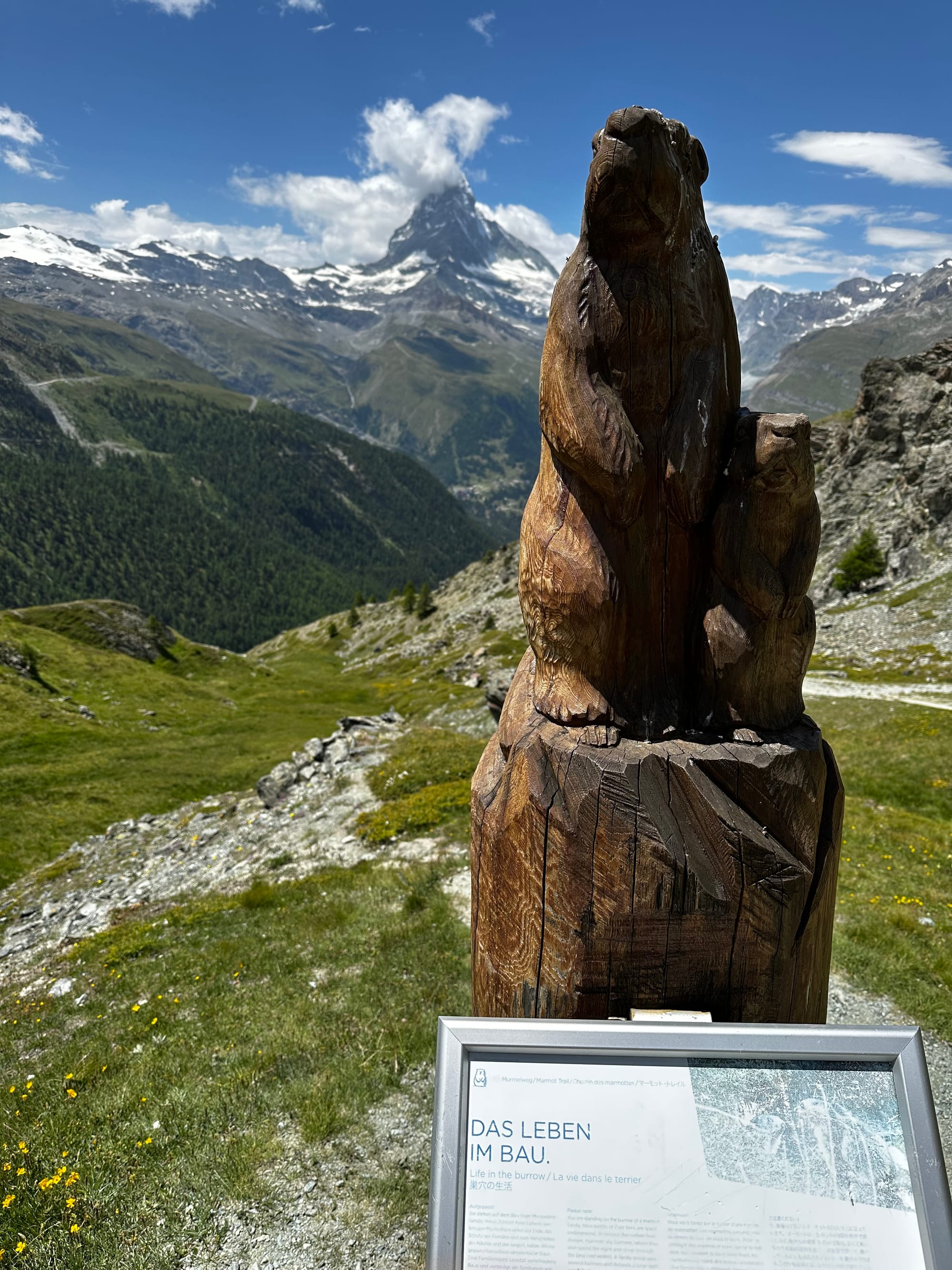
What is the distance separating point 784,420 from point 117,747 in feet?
140

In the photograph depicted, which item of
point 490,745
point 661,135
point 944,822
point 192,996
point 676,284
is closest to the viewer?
point 661,135

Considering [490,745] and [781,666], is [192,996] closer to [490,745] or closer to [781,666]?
[490,745]

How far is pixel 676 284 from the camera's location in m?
4.52

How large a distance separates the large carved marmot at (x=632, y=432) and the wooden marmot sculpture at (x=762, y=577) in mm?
200

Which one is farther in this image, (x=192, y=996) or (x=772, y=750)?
(x=192, y=996)

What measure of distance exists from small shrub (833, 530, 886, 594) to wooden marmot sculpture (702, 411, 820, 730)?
6246 cm

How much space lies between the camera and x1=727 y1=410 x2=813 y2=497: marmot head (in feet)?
14.7

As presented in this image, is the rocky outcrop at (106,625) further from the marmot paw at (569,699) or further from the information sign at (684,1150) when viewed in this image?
the information sign at (684,1150)

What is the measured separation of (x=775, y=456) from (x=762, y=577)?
2.57ft

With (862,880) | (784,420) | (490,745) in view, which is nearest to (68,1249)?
(490,745)

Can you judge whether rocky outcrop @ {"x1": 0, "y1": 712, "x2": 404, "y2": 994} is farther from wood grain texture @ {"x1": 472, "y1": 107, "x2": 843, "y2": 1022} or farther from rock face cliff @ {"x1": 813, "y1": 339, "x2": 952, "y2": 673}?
rock face cliff @ {"x1": 813, "y1": 339, "x2": 952, "y2": 673}

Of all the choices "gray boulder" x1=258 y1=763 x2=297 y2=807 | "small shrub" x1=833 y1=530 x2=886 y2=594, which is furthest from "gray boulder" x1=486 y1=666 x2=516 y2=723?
"small shrub" x1=833 y1=530 x2=886 y2=594

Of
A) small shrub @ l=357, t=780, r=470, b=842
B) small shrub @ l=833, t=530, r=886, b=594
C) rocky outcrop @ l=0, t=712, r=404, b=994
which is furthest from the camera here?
small shrub @ l=833, t=530, r=886, b=594

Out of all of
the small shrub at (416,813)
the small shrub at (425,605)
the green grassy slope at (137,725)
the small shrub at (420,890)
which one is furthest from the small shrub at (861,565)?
the small shrub at (425,605)
